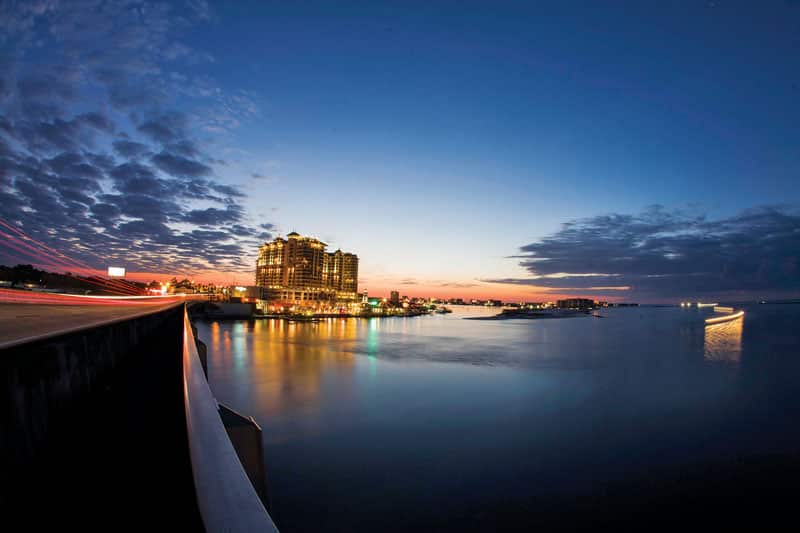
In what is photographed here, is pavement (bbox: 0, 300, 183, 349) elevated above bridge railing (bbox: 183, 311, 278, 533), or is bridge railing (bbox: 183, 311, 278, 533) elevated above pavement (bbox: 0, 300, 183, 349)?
bridge railing (bbox: 183, 311, 278, 533)

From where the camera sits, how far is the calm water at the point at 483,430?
11078 mm

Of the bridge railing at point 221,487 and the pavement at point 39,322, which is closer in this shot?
the bridge railing at point 221,487

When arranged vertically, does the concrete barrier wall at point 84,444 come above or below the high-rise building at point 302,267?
below

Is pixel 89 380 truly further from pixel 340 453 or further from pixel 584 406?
pixel 584 406

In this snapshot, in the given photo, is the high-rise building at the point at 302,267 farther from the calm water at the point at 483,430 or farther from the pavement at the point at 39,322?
the pavement at the point at 39,322

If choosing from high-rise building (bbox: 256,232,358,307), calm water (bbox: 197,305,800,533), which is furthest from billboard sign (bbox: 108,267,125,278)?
high-rise building (bbox: 256,232,358,307)

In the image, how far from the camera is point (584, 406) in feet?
72.6

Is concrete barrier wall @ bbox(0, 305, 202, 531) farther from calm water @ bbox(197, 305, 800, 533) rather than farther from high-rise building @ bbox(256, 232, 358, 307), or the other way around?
high-rise building @ bbox(256, 232, 358, 307)

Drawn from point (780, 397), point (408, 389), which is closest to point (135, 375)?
point (408, 389)

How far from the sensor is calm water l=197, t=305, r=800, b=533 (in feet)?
36.3

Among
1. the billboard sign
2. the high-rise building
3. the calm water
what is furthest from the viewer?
the high-rise building

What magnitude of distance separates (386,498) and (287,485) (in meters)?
3.30

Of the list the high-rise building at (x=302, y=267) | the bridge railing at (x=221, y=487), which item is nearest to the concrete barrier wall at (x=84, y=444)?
the bridge railing at (x=221, y=487)

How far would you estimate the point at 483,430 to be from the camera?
58.3 feet
